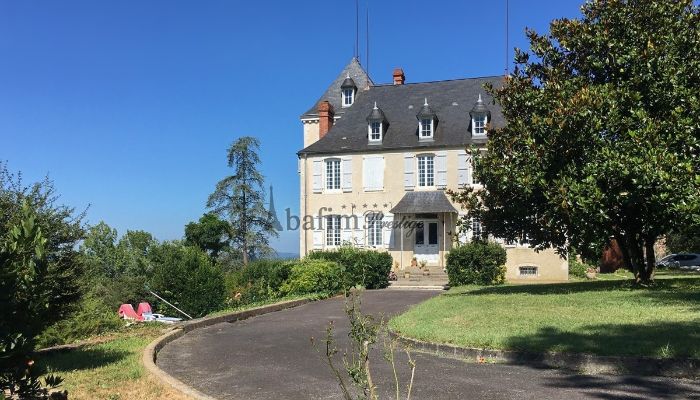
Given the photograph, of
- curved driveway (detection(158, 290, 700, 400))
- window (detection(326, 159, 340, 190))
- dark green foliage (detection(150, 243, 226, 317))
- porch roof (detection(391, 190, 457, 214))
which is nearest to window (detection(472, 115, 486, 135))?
porch roof (detection(391, 190, 457, 214))

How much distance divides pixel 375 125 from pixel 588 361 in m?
24.2

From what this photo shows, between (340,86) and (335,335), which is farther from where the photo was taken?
(340,86)

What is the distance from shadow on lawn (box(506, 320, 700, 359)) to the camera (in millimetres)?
7285

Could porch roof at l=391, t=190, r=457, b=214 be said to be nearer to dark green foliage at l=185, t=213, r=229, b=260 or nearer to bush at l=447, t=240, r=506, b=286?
bush at l=447, t=240, r=506, b=286

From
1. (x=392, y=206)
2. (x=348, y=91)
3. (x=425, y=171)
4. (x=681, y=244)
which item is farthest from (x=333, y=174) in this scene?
(x=681, y=244)

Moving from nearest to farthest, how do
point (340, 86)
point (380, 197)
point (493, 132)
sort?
point (493, 132), point (380, 197), point (340, 86)

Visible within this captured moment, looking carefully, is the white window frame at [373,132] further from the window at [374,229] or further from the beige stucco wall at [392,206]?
the window at [374,229]

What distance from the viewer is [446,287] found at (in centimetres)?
2183

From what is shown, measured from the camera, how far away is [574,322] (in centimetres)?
965

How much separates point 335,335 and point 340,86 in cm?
2729

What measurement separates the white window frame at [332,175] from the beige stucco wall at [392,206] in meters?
0.27

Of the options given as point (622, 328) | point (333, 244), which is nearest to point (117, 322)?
point (622, 328)

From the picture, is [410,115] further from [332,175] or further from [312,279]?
[312,279]

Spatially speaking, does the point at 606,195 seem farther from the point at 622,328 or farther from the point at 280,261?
the point at 280,261
